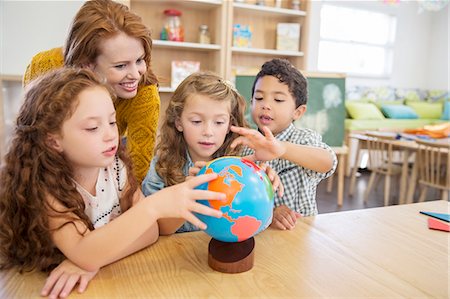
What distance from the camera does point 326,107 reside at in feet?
15.8

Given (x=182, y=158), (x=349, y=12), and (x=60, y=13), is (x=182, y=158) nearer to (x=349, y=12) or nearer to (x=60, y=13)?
(x=60, y=13)

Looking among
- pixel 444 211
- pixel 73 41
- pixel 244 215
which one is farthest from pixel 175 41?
pixel 244 215

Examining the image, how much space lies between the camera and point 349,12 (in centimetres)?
859

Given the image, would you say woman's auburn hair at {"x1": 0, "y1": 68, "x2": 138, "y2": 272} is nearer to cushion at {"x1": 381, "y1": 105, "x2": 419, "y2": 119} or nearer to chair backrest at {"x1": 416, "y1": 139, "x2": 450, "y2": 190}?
chair backrest at {"x1": 416, "y1": 139, "x2": 450, "y2": 190}

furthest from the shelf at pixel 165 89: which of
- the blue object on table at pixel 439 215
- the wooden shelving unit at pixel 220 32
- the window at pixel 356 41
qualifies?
the window at pixel 356 41

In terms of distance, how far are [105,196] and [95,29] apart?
0.73 meters

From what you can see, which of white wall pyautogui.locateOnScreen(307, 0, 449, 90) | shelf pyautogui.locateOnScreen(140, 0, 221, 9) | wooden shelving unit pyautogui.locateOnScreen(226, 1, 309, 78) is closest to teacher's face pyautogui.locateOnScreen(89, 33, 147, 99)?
shelf pyautogui.locateOnScreen(140, 0, 221, 9)

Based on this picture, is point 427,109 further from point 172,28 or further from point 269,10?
point 172,28

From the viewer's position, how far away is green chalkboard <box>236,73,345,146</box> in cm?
471

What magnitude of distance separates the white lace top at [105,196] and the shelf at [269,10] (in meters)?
4.12

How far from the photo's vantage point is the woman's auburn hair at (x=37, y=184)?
1.01m

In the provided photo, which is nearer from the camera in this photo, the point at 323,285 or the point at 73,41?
the point at 323,285

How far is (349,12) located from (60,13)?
6550 millimetres

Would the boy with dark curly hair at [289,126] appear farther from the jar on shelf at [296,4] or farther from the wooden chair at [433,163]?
the jar on shelf at [296,4]
